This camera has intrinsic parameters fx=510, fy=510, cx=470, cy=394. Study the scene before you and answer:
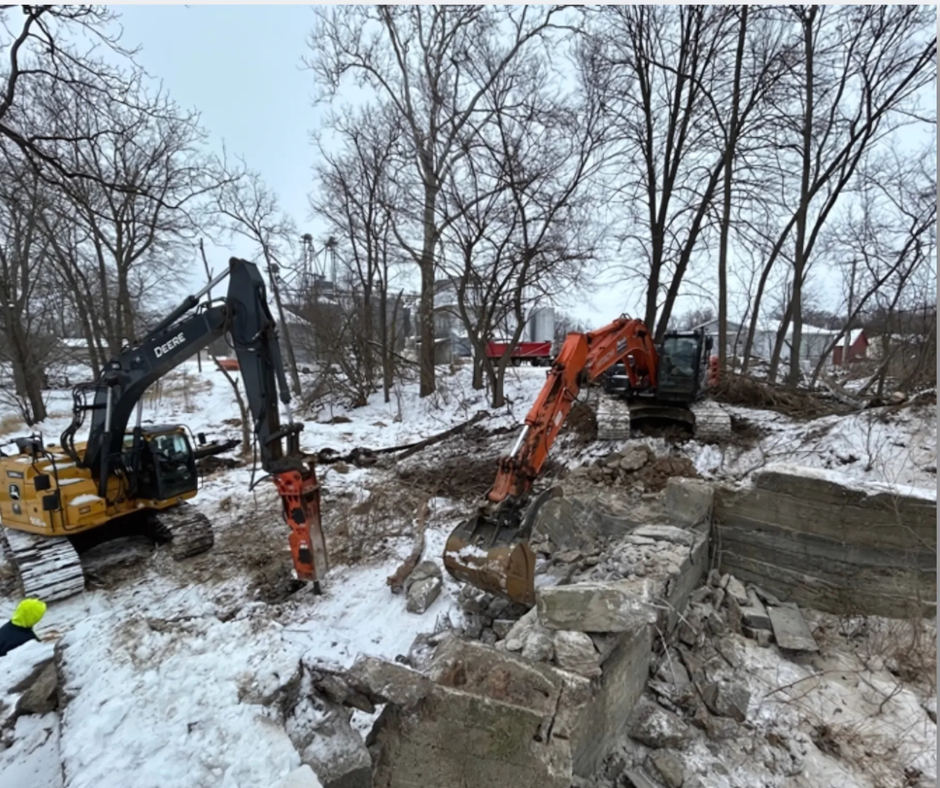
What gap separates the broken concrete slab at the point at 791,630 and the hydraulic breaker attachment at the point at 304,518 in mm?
4326

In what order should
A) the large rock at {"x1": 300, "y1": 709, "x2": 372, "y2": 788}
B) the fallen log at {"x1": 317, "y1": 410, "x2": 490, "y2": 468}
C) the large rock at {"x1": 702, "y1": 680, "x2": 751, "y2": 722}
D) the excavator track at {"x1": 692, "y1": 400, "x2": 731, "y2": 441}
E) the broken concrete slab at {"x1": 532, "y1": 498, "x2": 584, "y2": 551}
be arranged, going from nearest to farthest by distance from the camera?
the large rock at {"x1": 300, "y1": 709, "x2": 372, "y2": 788}, the large rock at {"x1": 702, "y1": 680, "x2": 751, "y2": 722}, the broken concrete slab at {"x1": 532, "y1": 498, "x2": 584, "y2": 551}, the excavator track at {"x1": 692, "y1": 400, "x2": 731, "y2": 441}, the fallen log at {"x1": 317, "y1": 410, "x2": 490, "y2": 468}

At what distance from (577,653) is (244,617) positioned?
341cm

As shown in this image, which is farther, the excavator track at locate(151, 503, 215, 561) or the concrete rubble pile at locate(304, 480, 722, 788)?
the excavator track at locate(151, 503, 215, 561)

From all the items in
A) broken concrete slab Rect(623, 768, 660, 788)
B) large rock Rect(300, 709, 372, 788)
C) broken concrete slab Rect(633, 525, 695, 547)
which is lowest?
broken concrete slab Rect(623, 768, 660, 788)

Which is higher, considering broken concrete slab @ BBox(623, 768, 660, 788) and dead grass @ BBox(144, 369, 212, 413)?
dead grass @ BBox(144, 369, 212, 413)

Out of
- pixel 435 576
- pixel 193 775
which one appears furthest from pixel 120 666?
pixel 435 576

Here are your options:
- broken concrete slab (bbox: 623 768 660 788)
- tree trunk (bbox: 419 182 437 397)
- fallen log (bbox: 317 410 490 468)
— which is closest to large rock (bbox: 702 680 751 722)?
broken concrete slab (bbox: 623 768 660 788)

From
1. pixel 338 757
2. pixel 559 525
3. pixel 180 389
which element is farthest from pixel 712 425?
pixel 180 389

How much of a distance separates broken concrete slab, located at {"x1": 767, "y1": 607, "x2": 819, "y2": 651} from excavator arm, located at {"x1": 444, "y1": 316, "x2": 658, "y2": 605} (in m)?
2.17

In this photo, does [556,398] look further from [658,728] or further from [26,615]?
[26,615]

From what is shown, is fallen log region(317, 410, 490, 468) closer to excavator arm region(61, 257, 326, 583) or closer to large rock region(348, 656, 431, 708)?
excavator arm region(61, 257, 326, 583)

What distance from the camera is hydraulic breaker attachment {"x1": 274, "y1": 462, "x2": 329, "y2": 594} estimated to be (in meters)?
5.08

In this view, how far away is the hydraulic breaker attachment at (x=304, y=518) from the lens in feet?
16.7

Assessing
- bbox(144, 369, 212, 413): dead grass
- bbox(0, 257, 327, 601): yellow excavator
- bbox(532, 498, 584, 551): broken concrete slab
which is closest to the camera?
bbox(0, 257, 327, 601): yellow excavator
